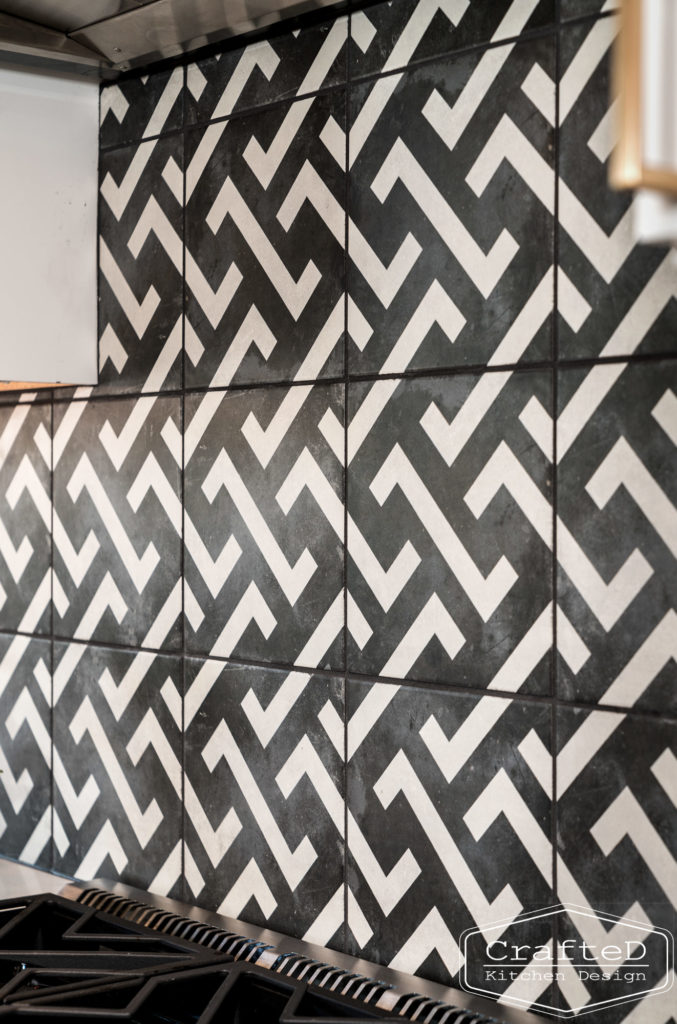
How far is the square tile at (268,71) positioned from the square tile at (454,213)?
2.7 inches

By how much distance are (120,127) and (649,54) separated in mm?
1202

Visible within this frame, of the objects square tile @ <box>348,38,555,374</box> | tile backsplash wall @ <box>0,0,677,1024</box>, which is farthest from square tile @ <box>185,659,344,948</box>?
square tile @ <box>348,38,555,374</box>

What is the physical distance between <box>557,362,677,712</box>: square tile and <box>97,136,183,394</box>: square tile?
23.3 inches

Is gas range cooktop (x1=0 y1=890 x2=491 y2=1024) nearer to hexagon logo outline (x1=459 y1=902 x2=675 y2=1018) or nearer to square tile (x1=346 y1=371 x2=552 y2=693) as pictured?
hexagon logo outline (x1=459 y1=902 x2=675 y2=1018)

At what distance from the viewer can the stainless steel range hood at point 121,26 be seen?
1196mm

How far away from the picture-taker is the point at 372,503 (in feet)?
3.88

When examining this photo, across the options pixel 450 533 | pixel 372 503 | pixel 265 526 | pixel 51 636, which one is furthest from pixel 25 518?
pixel 450 533

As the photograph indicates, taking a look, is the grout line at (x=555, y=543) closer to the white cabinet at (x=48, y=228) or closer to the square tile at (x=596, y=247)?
the square tile at (x=596, y=247)

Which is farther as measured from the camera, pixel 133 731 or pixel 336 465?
pixel 133 731

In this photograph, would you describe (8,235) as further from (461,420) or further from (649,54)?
(649,54)

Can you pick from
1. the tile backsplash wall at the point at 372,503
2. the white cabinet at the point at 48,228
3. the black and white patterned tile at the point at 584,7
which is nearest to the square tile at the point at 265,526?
the tile backsplash wall at the point at 372,503

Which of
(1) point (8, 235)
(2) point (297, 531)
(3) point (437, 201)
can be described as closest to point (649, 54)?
(3) point (437, 201)

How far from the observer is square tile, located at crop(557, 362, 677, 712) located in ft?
3.14

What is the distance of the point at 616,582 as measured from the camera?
99 centimetres
